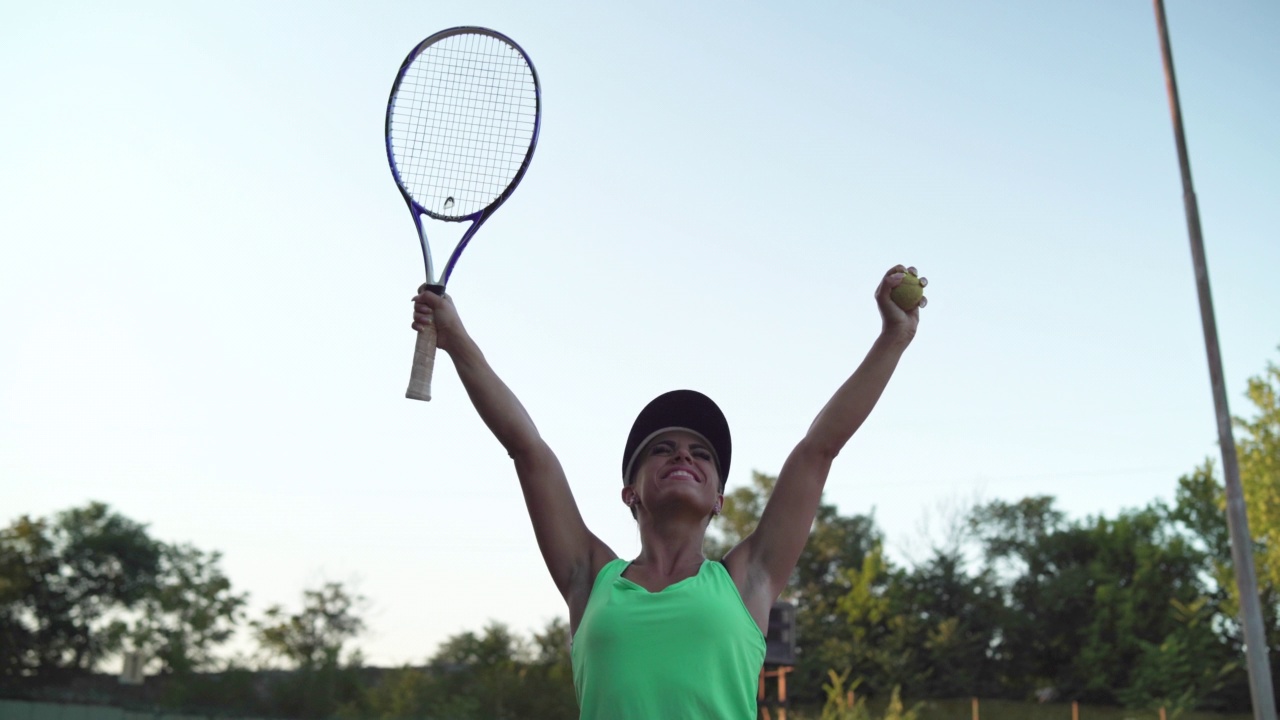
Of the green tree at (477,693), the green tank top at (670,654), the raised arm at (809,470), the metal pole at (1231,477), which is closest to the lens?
the green tank top at (670,654)

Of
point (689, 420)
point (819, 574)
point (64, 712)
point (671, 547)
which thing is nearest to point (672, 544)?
point (671, 547)

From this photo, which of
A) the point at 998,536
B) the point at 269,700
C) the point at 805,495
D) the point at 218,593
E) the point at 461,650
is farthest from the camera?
the point at 998,536

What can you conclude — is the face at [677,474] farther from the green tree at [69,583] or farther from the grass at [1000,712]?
the green tree at [69,583]

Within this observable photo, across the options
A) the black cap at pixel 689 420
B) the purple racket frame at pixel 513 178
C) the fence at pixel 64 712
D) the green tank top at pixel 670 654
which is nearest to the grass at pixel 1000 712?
the fence at pixel 64 712

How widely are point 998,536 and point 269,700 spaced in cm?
3466

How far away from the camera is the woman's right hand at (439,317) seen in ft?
10.3

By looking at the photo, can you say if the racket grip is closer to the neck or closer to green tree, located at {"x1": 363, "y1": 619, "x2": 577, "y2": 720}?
the neck

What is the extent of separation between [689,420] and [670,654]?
2.35 feet

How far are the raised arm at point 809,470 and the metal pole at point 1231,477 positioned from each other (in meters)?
7.57

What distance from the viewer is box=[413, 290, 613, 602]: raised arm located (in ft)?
9.62

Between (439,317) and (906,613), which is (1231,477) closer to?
(439,317)

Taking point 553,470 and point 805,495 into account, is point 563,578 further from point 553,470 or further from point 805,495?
point 805,495

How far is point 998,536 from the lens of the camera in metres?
52.8

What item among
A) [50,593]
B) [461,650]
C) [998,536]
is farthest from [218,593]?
[998,536]
